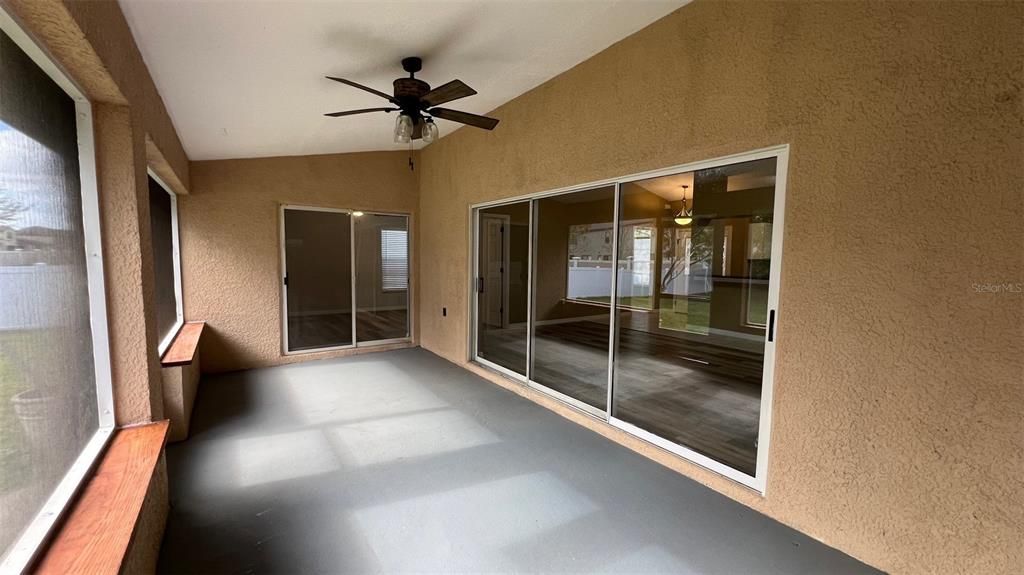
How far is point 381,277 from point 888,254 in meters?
5.27

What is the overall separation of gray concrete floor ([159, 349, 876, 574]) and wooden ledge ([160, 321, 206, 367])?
0.56 metres

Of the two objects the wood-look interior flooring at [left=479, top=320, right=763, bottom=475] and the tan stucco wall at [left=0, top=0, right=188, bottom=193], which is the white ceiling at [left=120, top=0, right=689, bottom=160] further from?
the wood-look interior flooring at [left=479, top=320, right=763, bottom=475]

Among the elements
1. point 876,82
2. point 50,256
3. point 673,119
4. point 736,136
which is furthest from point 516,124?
point 50,256

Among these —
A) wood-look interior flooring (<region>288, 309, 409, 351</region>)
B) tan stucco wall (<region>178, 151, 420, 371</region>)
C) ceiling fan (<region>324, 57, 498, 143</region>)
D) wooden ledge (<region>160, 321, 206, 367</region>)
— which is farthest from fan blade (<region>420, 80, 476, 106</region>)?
wood-look interior flooring (<region>288, 309, 409, 351</region>)

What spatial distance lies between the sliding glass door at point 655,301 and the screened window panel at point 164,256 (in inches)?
113

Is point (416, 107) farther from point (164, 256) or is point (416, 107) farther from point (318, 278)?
point (318, 278)

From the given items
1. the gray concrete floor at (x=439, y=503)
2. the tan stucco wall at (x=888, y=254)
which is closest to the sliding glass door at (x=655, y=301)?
the tan stucco wall at (x=888, y=254)

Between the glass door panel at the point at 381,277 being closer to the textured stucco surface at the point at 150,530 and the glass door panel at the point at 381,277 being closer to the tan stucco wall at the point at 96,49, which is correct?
the tan stucco wall at the point at 96,49

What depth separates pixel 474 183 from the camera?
4.68 m

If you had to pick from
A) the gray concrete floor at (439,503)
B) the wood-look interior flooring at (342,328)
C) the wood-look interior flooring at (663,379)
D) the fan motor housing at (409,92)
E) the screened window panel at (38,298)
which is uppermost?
the fan motor housing at (409,92)

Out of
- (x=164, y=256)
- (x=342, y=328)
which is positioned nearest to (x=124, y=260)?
(x=164, y=256)

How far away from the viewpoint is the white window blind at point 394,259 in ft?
19.2

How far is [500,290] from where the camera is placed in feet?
17.0

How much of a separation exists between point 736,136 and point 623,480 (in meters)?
2.09
